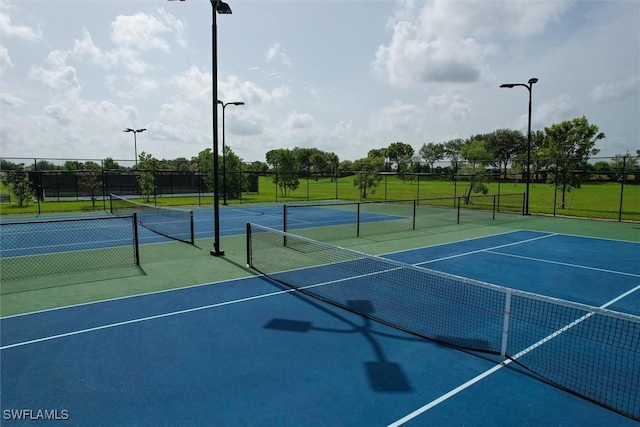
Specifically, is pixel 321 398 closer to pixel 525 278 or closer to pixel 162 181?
pixel 525 278

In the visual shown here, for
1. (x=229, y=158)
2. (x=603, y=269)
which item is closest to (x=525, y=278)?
(x=603, y=269)

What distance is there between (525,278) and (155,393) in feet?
30.2

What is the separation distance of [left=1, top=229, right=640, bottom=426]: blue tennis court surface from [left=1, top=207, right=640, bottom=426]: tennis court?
0.07ft

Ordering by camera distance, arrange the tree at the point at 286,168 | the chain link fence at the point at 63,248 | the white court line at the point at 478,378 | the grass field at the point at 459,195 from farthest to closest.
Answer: the tree at the point at 286,168 < the grass field at the point at 459,195 < the chain link fence at the point at 63,248 < the white court line at the point at 478,378

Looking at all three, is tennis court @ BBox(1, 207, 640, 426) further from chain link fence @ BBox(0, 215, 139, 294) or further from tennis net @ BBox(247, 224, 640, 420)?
chain link fence @ BBox(0, 215, 139, 294)

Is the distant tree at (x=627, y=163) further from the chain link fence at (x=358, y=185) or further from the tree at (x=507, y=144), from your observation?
the tree at (x=507, y=144)

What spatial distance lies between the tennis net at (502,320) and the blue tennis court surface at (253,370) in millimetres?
388

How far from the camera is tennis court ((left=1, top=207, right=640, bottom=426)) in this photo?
441 centimetres

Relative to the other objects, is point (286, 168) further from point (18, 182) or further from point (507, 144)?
point (507, 144)

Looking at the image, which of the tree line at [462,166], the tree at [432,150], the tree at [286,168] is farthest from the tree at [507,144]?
the tree at [286,168]

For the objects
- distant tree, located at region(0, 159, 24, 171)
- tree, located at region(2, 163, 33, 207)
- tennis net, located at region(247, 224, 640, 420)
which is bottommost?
tennis net, located at region(247, 224, 640, 420)

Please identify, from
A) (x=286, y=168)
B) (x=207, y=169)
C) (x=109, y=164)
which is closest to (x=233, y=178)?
(x=207, y=169)

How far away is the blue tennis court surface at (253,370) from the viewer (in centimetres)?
438

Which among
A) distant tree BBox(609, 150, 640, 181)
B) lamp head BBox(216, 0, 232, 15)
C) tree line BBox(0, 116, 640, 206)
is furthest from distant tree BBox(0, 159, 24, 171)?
distant tree BBox(609, 150, 640, 181)
